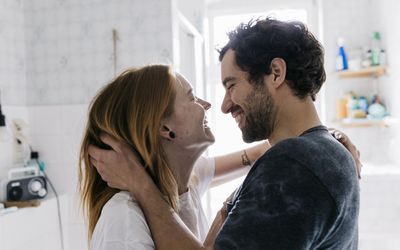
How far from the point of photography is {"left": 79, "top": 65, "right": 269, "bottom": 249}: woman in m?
0.88

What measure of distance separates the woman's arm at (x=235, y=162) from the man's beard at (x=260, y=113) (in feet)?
1.65

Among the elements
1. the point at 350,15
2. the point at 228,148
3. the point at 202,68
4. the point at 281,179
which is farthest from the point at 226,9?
the point at 281,179

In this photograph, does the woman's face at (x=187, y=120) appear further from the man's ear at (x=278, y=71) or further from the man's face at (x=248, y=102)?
the man's ear at (x=278, y=71)

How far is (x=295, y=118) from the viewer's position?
2.96 ft

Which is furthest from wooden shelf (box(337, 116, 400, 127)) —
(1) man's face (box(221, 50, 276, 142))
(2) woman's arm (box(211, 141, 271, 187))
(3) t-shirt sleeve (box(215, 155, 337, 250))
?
(3) t-shirt sleeve (box(215, 155, 337, 250))

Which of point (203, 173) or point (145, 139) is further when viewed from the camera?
point (203, 173)

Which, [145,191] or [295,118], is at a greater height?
[295,118]

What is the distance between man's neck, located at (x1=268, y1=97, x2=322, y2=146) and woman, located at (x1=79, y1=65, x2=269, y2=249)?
0.27 meters

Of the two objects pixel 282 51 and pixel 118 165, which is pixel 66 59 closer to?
pixel 118 165

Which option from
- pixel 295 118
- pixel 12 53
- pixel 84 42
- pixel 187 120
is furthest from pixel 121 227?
pixel 12 53

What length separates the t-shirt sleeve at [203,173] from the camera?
134cm

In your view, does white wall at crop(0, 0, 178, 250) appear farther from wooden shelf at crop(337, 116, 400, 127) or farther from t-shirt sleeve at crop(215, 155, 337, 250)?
wooden shelf at crop(337, 116, 400, 127)

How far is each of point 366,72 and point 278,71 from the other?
2218 mm

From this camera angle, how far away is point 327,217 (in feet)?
2.36
